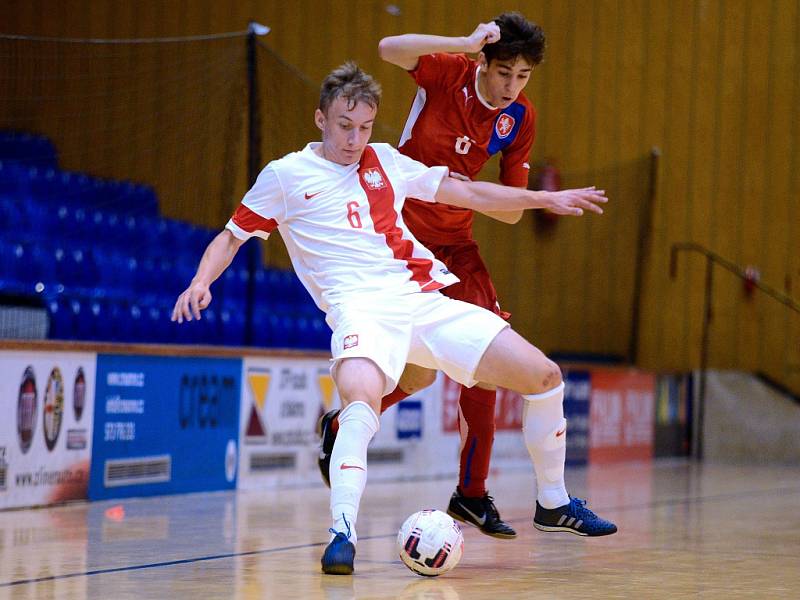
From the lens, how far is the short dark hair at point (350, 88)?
425 centimetres

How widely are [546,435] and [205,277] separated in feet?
4.41

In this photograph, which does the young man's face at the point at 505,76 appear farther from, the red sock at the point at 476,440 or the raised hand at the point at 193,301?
the raised hand at the point at 193,301

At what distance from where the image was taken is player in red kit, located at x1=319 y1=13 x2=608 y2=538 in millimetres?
4844

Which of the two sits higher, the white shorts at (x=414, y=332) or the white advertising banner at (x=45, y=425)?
the white shorts at (x=414, y=332)

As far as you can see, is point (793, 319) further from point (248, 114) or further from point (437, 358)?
point (437, 358)

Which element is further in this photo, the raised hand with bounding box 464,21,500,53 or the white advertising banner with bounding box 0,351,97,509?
the white advertising banner with bounding box 0,351,97,509

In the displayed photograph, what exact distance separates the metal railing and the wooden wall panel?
9 centimetres

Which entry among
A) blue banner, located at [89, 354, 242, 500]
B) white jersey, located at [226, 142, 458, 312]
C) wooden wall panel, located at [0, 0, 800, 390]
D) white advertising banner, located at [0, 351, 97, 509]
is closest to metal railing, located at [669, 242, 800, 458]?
wooden wall panel, located at [0, 0, 800, 390]

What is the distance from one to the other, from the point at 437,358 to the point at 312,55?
977 cm

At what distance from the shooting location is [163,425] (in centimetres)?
759

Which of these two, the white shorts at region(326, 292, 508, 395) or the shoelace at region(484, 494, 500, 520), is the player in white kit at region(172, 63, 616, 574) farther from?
the shoelace at region(484, 494, 500, 520)

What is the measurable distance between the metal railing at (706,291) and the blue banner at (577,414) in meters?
2.28

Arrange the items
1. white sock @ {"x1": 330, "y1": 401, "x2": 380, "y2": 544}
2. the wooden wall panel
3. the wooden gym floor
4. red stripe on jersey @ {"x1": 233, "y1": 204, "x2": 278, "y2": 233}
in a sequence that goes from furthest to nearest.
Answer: the wooden wall panel, red stripe on jersey @ {"x1": 233, "y1": 204, "x2": 278, "y2": 233}, white sock @ {"x1": 330, "y1": 401, "x2": 380, "y2": 544}, the wooden gym floor

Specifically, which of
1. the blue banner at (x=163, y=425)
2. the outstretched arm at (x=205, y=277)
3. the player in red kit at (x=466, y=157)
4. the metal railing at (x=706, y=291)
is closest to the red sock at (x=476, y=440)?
the player in red kit at (x=466, y=157)
